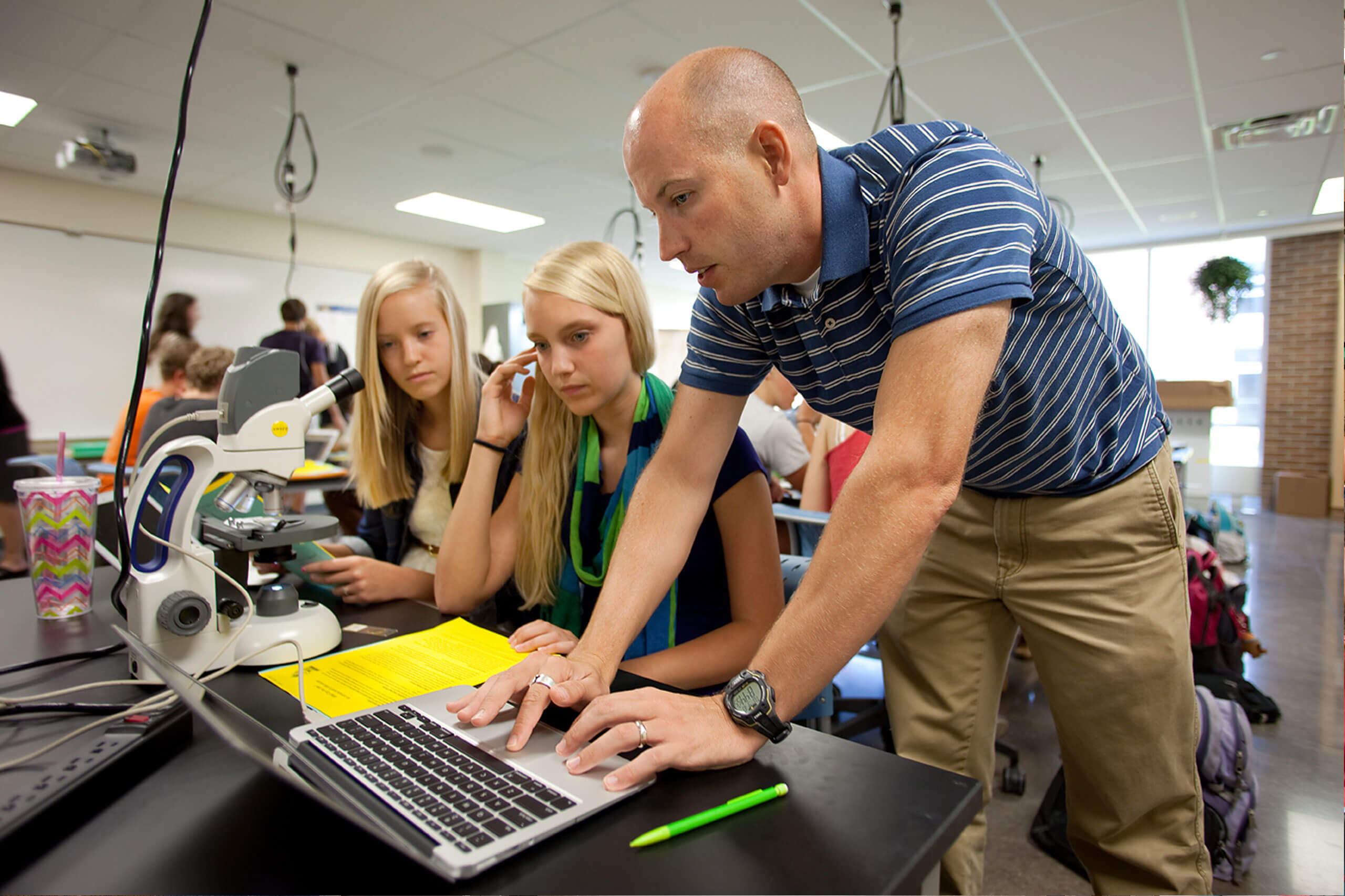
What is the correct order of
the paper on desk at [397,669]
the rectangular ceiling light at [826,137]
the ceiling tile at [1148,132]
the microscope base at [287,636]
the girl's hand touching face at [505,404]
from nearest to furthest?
the paper on desk at [397,669] → the microscope base at [287,636] → the girl's hand touching face at [505,404] → the ceiling tile at [1148,132] → the rectangular ceiling light at [826,137]

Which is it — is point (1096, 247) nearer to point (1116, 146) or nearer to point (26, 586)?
point (1116, 146)

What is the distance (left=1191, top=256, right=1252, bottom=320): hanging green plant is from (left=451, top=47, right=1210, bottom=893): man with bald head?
22.7 ft

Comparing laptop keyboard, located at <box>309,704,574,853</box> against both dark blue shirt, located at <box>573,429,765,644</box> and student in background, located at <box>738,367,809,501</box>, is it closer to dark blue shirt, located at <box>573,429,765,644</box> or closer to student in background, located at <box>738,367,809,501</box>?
dark blue shirt, located at <box>573,429,765,644</box>

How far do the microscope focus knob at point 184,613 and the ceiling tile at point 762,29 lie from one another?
271cm

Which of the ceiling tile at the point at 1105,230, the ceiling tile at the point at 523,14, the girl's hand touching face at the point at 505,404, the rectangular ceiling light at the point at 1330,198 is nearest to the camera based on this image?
the girl's hand touching face at the point at 505,404

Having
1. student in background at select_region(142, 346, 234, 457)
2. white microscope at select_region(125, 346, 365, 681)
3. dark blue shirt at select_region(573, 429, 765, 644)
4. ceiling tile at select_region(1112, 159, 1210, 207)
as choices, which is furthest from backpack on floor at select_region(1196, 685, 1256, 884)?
ceiling tile at select_region(1112, 159, 1210, 207)

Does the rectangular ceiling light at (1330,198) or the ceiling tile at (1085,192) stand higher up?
the rectangular ceiling light at (1330,198)

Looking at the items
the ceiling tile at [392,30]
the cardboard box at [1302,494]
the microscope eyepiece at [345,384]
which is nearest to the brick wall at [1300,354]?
the cardboard box at [1302,494]

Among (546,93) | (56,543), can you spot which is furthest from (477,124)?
(56,543)

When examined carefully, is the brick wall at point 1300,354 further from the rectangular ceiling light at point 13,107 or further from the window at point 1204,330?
the rectangular ceiling light at point 13,107

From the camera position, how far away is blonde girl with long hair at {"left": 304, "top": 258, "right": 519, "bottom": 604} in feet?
5.03

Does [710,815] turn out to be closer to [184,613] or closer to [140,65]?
[184,613]

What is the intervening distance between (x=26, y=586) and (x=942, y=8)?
11.2 feet

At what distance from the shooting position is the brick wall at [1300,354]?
22.7 ft
